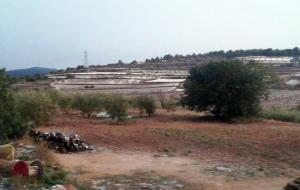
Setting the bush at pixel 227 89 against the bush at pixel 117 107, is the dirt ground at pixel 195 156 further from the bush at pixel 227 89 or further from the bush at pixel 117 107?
the bush at pixel 227 89

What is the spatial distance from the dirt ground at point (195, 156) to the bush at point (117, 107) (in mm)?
4499

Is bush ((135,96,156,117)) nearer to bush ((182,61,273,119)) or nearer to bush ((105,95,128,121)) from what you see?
bush ((182,61,273,119))

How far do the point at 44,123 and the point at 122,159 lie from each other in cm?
914

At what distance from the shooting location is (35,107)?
76.8ft

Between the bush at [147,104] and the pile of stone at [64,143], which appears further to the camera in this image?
the bush at [147,104]

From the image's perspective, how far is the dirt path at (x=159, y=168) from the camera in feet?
43.0

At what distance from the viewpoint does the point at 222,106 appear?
30859 mm

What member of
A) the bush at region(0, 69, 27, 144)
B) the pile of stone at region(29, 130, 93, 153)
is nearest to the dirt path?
the pile of stone at region(29, 130, 93, 153)

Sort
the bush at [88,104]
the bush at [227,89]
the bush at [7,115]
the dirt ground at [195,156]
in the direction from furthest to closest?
the bush at [227,89]
the bush at [88,104]
the bush at [7,115]
the dirt ground at [195,156]

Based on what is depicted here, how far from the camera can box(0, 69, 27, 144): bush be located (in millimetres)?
17227

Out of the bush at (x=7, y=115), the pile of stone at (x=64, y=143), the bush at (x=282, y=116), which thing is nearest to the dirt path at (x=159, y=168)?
the pile of stone at (x=64, y=143)

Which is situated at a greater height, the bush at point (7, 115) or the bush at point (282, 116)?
the bush at point (7, 115)

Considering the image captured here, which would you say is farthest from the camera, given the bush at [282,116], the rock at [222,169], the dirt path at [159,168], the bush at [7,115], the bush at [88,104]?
the bush at [282,116]

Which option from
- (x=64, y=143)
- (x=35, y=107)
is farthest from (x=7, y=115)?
(x=35, y=107)
